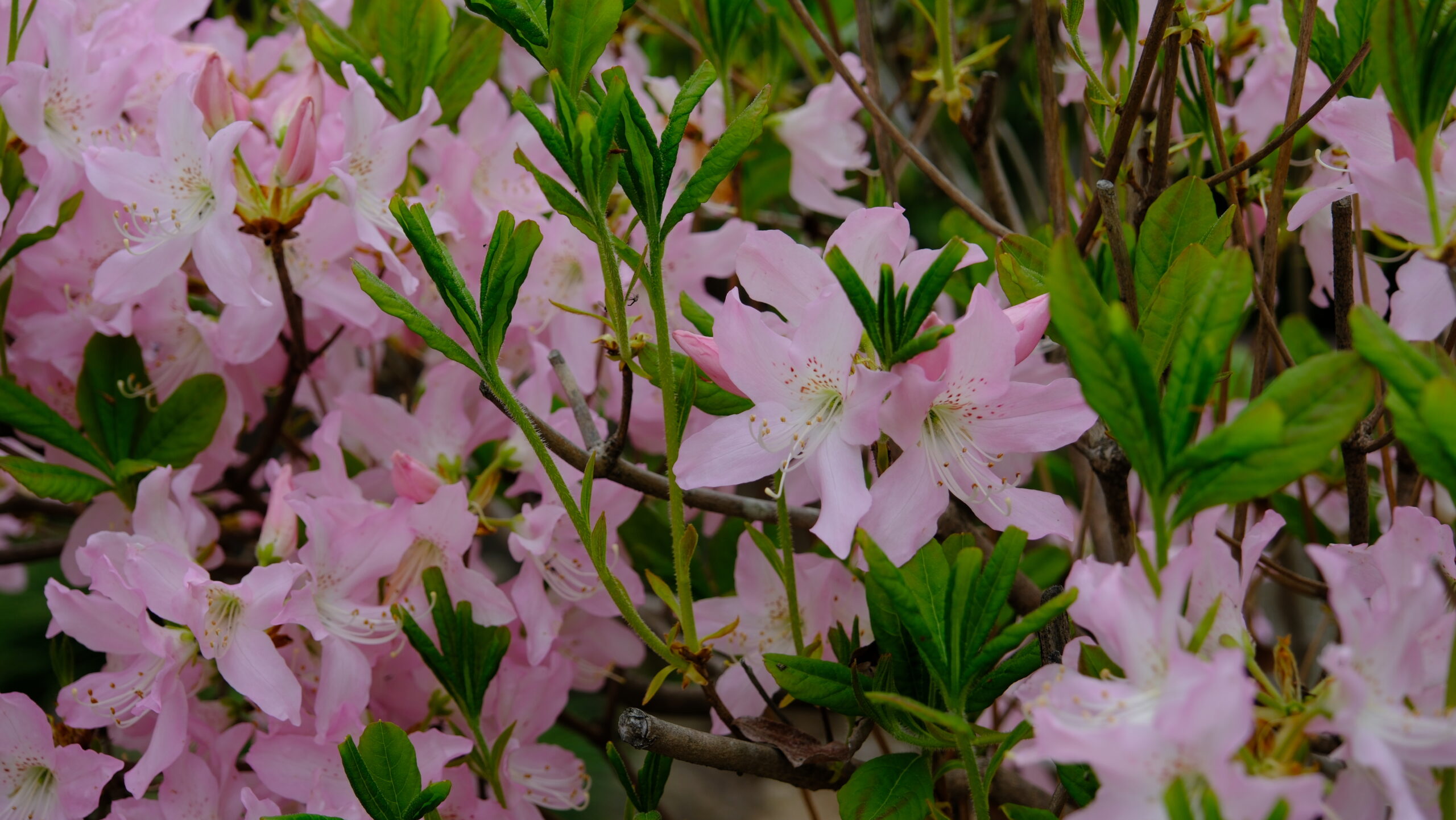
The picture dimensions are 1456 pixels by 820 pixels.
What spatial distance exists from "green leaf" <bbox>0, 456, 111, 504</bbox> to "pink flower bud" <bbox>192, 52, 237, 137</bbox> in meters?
0.33

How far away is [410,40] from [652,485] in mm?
539

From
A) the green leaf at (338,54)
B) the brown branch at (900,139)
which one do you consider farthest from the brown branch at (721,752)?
the green leaf at (338,54)

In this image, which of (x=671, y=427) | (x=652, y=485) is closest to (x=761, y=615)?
(x=652, y=485)

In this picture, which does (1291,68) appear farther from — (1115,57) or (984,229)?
(984,229)

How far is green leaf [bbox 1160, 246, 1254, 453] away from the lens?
533 millimetres

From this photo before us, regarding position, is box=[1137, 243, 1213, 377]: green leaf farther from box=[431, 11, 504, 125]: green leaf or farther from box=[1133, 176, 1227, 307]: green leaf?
box=[431, 11, 504, 125]: green leaf

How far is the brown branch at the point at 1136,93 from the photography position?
29.3 inches

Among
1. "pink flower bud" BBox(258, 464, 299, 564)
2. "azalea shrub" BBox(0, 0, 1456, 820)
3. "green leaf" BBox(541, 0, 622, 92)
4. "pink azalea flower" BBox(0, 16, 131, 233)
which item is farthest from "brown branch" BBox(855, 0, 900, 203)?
"pink azalea flower" BBox(0, 16, 131, 233)

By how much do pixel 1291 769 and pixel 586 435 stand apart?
1.64 feet

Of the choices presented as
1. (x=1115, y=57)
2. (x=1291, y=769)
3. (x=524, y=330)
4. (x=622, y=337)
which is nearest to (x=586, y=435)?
(x=622, y=337)

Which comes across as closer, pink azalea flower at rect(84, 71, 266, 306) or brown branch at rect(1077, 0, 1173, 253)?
brown branch at rect(1077, 0, 1173, 253)

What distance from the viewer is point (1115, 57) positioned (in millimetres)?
1075

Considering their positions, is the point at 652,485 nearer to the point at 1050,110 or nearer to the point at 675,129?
the point at 675,129

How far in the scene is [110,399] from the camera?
3.35 feet
